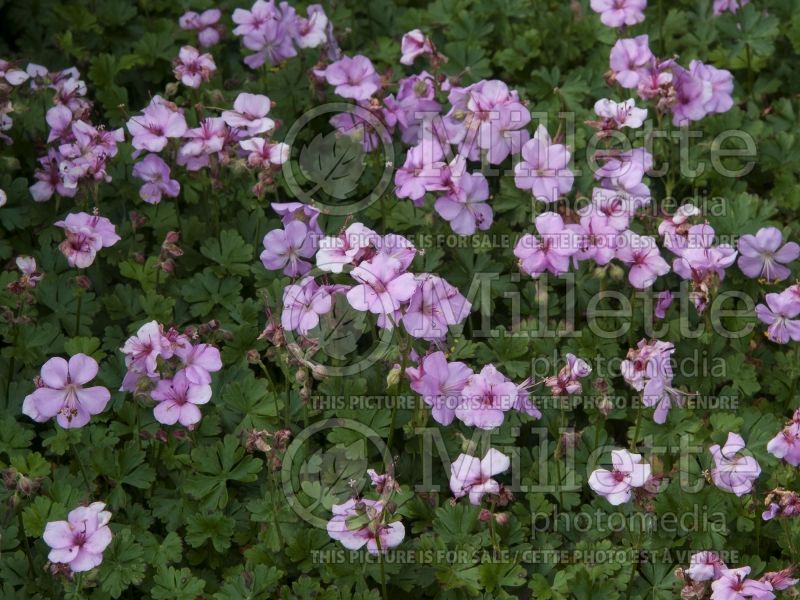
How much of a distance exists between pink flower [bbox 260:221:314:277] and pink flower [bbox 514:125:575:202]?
87 cm

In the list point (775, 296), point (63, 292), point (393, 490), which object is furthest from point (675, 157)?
point (63, 292)

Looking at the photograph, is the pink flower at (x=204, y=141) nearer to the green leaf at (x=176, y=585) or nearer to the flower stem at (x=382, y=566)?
the green leaf at (x=176, y=585)

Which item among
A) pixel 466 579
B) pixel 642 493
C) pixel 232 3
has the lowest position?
pixel 466 579

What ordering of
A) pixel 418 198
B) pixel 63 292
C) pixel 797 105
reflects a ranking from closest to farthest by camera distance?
pixel 418 198 < pixel 63 292 < pixel 797 105

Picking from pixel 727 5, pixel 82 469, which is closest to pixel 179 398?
pixel 82 469

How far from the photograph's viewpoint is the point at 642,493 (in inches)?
138

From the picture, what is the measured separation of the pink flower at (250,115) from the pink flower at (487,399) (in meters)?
1.38

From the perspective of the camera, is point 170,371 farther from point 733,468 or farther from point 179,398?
point 733,468

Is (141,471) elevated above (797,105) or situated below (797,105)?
below

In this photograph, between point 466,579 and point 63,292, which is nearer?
point 466,579

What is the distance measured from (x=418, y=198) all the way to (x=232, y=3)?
2084mm

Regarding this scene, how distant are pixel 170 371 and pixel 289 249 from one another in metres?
0.68

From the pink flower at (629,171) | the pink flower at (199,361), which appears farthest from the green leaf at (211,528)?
the pink flower at (629,171)

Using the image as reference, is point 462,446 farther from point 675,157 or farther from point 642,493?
point 675,157
